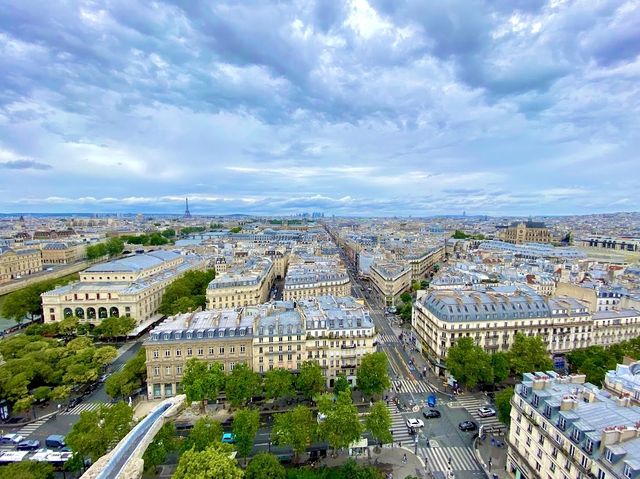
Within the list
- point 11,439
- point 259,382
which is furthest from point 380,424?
point 11,439

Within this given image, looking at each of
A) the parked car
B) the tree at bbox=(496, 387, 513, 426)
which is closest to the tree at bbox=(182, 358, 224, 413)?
the parked car

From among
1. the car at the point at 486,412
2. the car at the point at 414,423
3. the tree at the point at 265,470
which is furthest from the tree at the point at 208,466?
the car at the point at 486,412

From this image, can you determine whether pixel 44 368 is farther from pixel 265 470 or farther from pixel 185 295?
pixel 185 295

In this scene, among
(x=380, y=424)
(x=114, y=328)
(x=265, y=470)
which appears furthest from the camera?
(x=114, y=328)

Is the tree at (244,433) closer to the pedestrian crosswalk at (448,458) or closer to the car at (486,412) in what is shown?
the pedestrian crosswalk at (448,458)

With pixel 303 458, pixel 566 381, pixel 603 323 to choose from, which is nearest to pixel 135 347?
pixel 303 458

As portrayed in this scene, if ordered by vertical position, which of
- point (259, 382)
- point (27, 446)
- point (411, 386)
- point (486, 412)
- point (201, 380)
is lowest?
point (411, 386)
